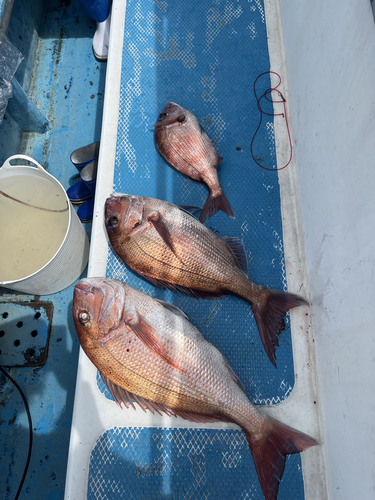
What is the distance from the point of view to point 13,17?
8.95 feet

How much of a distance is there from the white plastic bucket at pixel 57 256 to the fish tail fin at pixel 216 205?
0.79 m

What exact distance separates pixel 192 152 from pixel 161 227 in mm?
600

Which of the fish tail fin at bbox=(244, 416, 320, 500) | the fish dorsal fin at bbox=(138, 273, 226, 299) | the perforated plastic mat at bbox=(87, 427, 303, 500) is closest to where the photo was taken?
the fish tail fin at bbox=(244, 416, 320, 500)

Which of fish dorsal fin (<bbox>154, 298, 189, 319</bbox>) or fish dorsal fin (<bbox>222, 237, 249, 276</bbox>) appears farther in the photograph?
fish dorsal fin (<bbox>222, 237, 249, 276</bbox>)

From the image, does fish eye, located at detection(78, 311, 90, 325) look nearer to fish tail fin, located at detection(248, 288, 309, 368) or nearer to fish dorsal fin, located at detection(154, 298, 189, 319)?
fish dorsal fin, located at detection(154, 298, 189, 319)

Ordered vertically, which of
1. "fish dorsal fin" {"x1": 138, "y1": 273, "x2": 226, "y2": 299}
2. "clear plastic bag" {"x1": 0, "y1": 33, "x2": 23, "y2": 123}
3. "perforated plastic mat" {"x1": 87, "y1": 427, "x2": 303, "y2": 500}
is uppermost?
"clear plastic bag" {"x1": 0, "y1": 33, "x2": 23, "y2": 123}

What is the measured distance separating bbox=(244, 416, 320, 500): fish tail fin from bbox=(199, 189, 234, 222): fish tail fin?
1161 millimetres

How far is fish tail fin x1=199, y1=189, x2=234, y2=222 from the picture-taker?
194 centimetres

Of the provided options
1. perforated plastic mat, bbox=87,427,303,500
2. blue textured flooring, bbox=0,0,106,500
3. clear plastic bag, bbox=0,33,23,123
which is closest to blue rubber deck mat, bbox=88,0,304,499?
perforated plastic mat, bbox=87,427,303,500

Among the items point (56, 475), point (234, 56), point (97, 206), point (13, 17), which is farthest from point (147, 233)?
point (13, 17)

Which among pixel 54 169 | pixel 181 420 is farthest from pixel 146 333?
pixel 54 169

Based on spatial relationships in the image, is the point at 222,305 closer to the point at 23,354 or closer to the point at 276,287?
the point at 276,287

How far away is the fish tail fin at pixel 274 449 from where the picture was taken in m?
1.44

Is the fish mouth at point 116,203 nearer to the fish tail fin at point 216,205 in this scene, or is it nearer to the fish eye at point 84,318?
the fish tail fin at point 216,205
